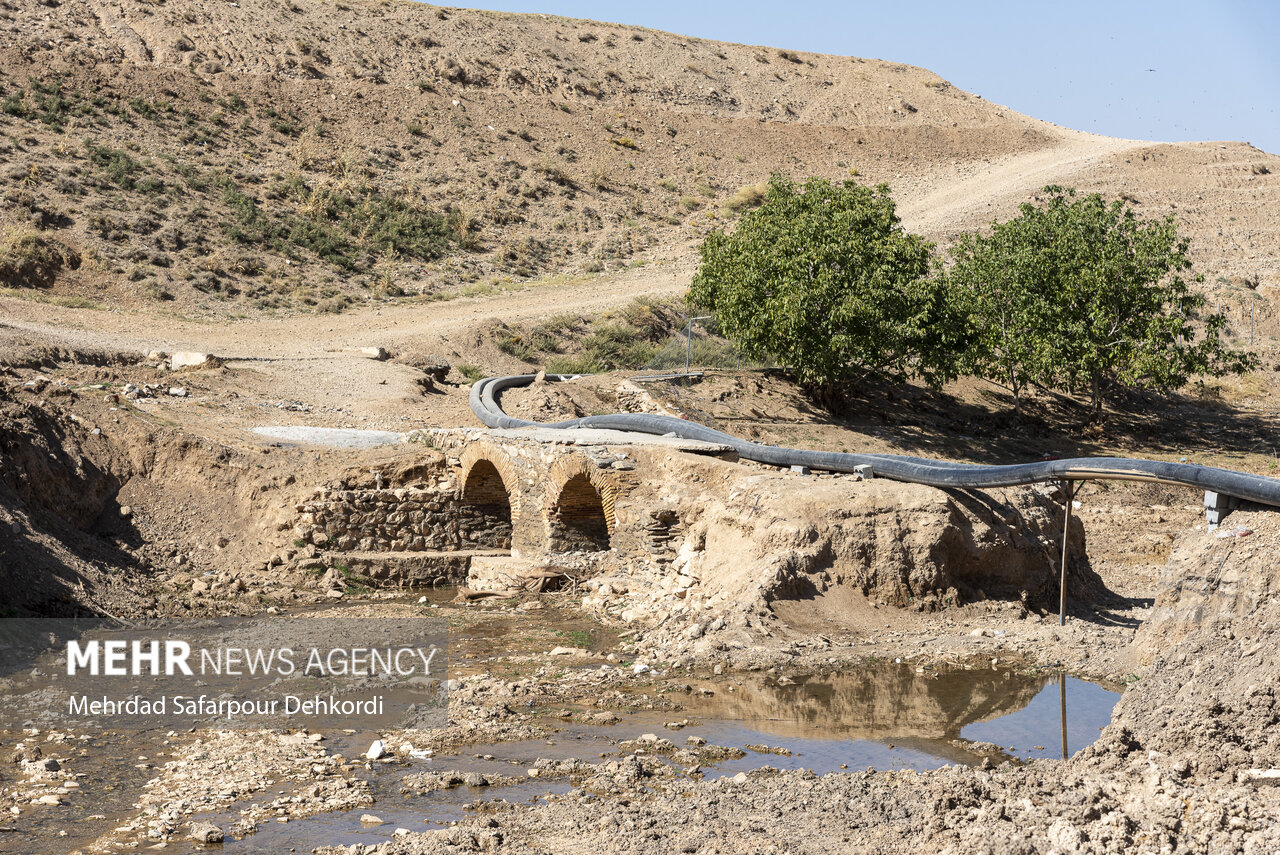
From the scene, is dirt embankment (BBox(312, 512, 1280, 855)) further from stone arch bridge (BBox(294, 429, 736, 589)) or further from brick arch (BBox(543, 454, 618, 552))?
brick arch (BBox(543, 454, 618, 552))

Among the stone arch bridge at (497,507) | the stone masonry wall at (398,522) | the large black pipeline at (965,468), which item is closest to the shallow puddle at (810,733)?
the large black pipeline at (965,468)

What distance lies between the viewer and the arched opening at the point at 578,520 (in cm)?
1605

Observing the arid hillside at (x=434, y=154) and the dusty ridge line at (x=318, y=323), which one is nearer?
the dusty ridge line at (x=318, y=323)

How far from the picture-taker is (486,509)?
17781mm

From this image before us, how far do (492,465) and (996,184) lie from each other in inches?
1361

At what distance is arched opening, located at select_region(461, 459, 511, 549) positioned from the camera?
17297 millimetres

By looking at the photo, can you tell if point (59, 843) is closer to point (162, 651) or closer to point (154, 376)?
point (162, 651)

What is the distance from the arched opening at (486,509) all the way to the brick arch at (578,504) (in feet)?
4.10

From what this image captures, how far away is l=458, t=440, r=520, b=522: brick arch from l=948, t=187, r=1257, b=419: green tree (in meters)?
11.9

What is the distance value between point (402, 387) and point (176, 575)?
28.1ft

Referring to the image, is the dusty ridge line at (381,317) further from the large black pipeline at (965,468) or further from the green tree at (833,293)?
the large black pipeline at (965,468)

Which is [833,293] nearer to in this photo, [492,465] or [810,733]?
[492,465]

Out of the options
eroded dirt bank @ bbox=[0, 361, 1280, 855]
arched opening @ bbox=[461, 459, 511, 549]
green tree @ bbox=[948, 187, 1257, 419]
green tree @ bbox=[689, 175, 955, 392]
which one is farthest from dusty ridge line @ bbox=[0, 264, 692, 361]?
green tree @ bbox=[948, 187, 1257, 419]

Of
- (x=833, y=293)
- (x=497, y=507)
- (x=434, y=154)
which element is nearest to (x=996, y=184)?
(x=434, y=154)
